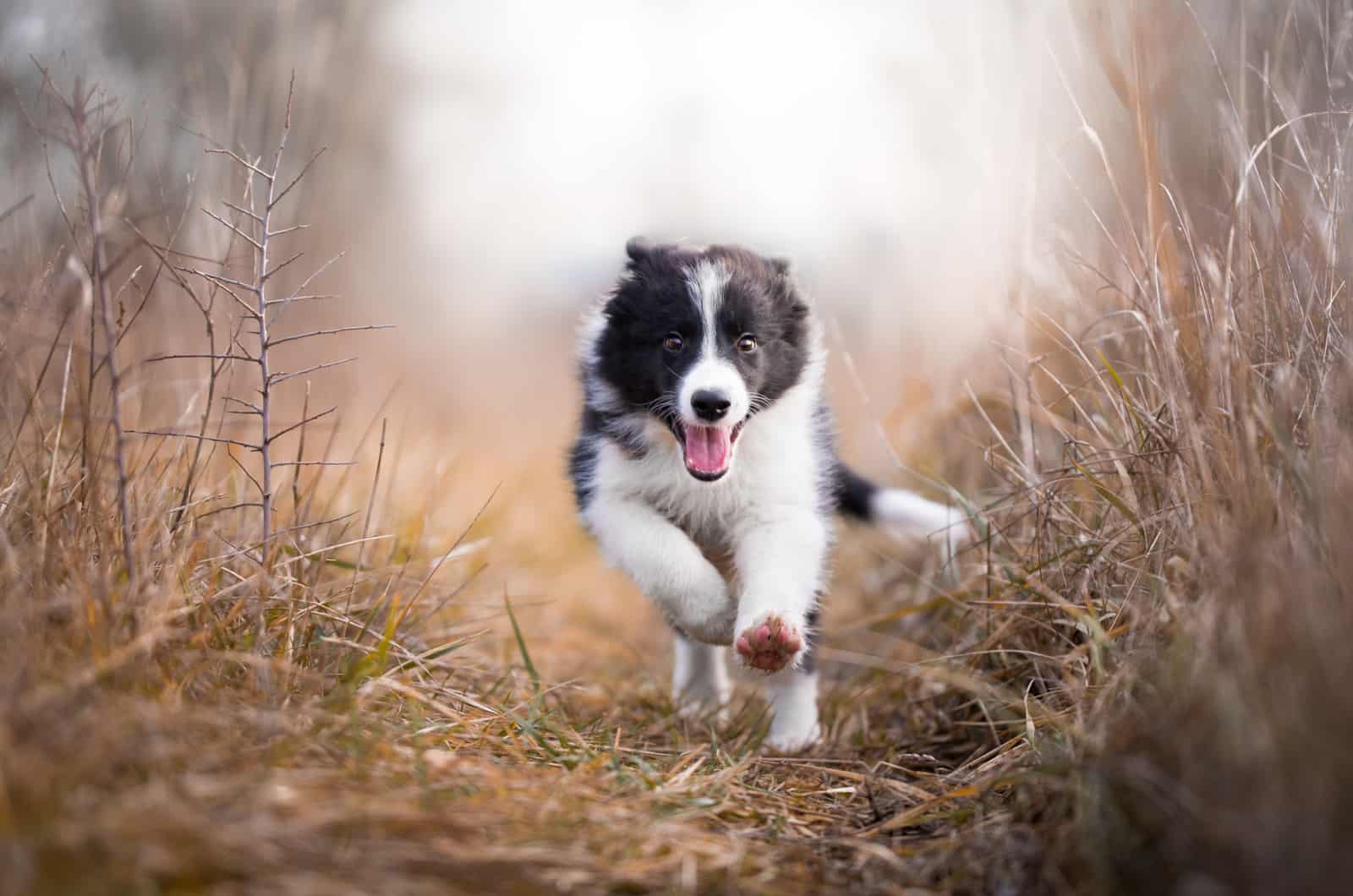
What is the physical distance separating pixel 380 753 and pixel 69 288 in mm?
1248

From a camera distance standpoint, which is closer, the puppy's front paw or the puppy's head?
the puppy's head

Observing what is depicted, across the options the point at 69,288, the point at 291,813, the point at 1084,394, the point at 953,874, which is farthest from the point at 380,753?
the point at 1084,394

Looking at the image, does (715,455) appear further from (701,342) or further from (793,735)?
(793,735)

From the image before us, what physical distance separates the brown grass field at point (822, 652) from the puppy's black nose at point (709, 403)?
786 millimetres

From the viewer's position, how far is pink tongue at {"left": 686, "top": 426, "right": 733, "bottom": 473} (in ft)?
9.36

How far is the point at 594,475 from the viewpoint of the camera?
3.29m

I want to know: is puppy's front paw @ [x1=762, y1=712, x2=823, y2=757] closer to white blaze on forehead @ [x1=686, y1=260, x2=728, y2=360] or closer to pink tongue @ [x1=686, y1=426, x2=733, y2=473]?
pink tongue @ [x1=686, y1=426, x2=733, y2=473]

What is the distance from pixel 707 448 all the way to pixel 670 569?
0.38m

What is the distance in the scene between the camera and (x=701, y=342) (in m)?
3.04

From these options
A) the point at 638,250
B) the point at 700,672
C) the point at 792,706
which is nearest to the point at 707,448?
the point at 638,250

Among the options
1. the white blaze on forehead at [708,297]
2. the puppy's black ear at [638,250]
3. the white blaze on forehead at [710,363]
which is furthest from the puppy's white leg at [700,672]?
the puppy's black ear at [638,250]

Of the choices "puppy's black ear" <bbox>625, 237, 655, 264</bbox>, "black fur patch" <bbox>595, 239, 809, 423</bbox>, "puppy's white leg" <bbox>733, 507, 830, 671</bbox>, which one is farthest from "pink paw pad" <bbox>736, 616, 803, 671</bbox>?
"puppy's black ear" <bbox>625, 237, 655, 264</bbox>

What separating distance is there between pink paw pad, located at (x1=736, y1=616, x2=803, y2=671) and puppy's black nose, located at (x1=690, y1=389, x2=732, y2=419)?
2.05ft

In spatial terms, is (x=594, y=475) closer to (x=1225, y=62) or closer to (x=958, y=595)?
(x=958, y=595)
